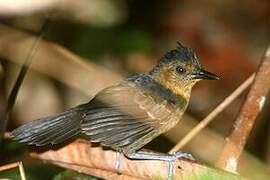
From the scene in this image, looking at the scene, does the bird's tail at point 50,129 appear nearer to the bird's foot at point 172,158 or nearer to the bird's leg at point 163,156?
the bird's leg at point 163,156

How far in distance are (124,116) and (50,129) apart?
44 cm

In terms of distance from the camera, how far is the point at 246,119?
3.89 m

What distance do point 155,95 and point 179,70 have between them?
0.41m

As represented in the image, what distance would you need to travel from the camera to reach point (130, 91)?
14.4 ft

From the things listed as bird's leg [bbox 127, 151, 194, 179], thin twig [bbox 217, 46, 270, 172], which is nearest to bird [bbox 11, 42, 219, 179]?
bird's leg [bbox 127, 151, 194, 179]

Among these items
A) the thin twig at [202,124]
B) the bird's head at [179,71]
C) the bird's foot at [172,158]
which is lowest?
the bird's foot at [172,158]

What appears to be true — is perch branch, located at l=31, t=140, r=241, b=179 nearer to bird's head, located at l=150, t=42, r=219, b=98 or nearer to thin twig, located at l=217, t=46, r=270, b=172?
thin twig, located at l=217, t=46, r=270, b=172

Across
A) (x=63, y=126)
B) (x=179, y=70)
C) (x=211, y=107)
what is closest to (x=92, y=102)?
(x=63, y=126)

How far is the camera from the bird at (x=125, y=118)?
12.9 feet

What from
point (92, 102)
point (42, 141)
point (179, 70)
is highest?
point (179, 70)

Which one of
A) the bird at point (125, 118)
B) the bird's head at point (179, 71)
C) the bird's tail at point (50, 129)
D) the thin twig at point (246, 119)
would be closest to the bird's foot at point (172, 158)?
the bird at point (125, 118)

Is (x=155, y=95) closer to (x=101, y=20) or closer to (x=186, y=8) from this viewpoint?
(x=101, y=20)

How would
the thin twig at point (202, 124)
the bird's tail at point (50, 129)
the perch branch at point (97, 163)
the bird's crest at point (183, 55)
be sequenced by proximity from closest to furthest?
the perch branch at point (97, 163), the bird's tail at point (50, 129), the thin twig at point (202, 124), the bird's crest at point (183, 55)

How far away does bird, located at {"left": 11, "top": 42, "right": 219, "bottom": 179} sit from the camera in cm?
393
